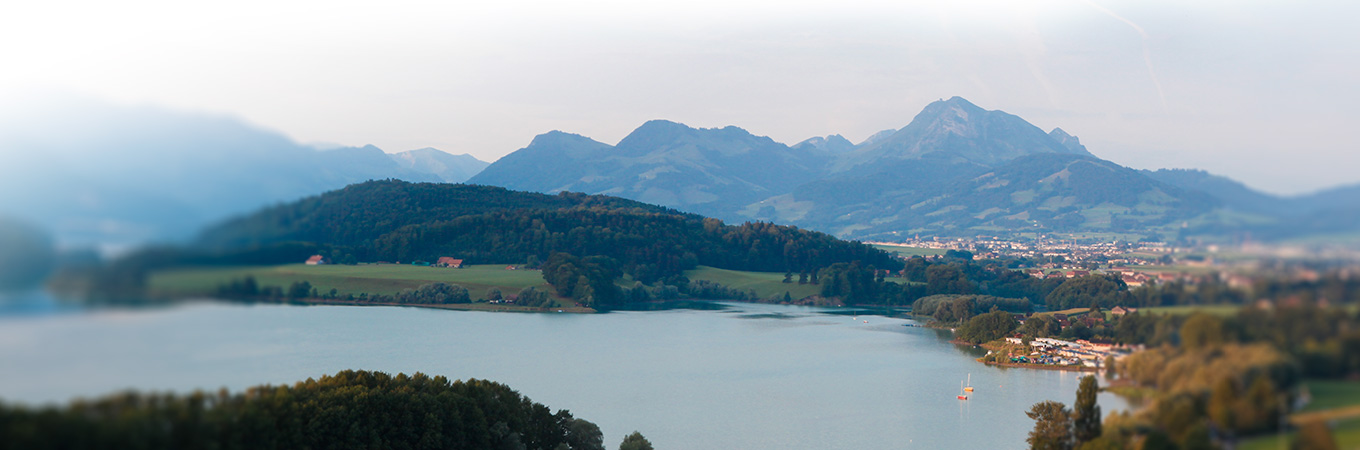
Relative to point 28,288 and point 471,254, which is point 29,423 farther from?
point 471,254

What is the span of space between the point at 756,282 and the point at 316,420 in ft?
327

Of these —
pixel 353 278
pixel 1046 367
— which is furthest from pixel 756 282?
pixel 353 278

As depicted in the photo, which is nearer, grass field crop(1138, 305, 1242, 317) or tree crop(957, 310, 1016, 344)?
grass field crop(1138, 305, 1242, 317)

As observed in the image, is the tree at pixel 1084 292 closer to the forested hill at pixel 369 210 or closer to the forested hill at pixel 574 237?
the forested hill at pixel 574 237

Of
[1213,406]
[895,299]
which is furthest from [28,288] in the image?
[895,299]

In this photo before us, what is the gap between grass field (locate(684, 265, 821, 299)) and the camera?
116 m

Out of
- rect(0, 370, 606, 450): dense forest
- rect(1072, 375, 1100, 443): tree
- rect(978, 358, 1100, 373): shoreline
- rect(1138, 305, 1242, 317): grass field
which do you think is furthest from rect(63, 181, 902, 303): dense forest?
rect(1138, 305, 1242, 317): grass field

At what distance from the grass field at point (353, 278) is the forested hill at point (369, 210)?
495mm

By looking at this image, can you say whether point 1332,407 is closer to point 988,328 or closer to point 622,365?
point 622,365

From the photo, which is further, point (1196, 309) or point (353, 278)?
Result: point (353, 278)

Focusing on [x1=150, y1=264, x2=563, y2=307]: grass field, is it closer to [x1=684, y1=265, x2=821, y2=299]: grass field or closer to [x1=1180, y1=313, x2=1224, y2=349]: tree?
[x1=1180, y1=313, x2=1224, y2=349]: tree

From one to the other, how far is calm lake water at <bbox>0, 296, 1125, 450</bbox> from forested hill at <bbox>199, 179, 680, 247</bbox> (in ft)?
3.87

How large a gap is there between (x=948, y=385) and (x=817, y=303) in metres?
56.5

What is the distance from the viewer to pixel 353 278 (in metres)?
70.4
